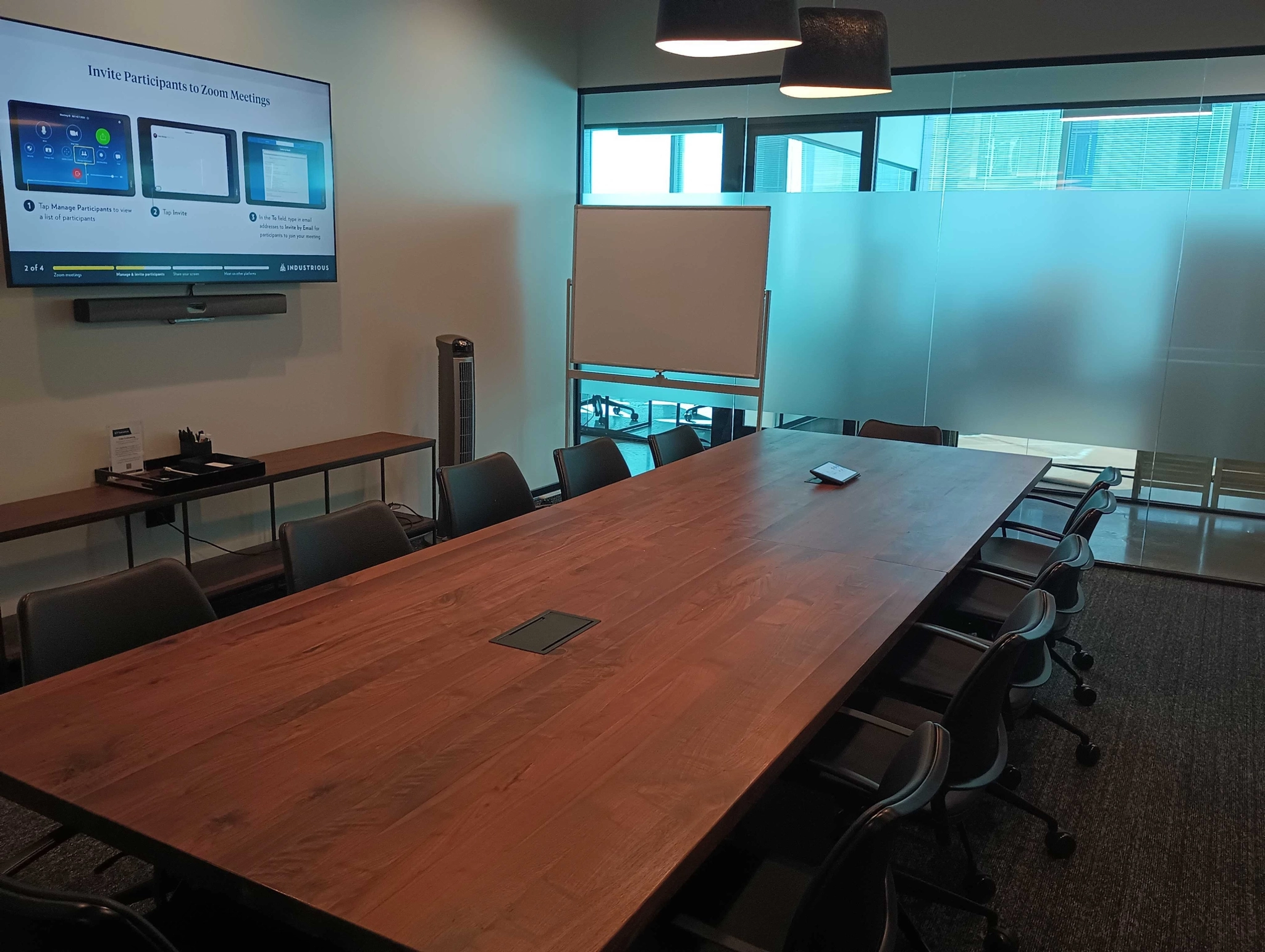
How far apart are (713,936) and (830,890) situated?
0.82ft

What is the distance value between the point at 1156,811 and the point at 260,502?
13.2ft

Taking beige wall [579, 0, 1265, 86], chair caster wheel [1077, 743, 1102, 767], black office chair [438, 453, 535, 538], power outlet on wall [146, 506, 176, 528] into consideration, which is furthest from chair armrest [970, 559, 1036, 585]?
power outlet on wall [146, 506, 176, 528]

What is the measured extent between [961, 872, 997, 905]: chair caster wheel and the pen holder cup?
3.42 metres

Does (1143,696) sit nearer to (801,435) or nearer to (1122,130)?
(801,435)

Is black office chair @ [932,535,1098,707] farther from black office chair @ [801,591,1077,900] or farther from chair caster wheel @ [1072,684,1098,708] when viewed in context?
black office chair @ [801,591,1077,900]

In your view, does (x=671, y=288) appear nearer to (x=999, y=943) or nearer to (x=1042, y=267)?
(x=1042, y=267)

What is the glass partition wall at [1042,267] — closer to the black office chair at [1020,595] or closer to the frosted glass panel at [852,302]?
Result: the frosted glass panel at [852,302]

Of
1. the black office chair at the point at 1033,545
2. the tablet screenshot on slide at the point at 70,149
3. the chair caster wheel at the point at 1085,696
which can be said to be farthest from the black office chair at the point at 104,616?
the chair caster wheel at the point at 1085,696

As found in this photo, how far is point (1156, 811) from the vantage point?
3.05m

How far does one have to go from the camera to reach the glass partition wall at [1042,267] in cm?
517

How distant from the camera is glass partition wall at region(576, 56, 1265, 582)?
517 cm

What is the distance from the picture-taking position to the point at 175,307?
13.6 ft

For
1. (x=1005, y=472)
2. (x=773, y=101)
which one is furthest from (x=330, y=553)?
(x=773, y=101)

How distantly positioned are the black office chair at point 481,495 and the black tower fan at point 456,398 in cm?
192
